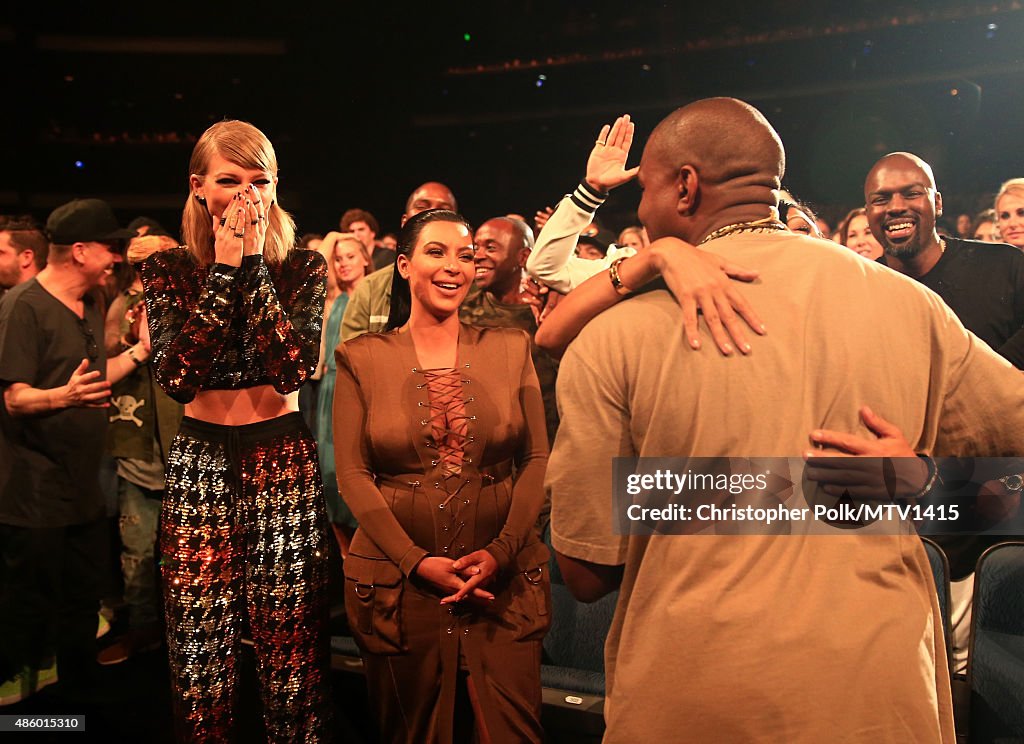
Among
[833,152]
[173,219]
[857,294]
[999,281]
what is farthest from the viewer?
[173,219]

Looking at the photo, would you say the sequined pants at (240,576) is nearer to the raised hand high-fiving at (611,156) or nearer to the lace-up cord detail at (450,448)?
the lace-up cord detail at (450,448)

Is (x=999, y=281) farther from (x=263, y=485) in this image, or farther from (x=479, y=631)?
(x=263, y=485)

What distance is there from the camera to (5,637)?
3.17 meters

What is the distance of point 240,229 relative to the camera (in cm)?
200

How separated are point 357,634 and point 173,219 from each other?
6575 millimetres

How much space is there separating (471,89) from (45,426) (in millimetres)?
4974

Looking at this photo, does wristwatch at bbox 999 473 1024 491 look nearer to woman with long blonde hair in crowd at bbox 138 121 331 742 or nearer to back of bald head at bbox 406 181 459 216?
woman with long blonde hair in crowd at bbox 138 121 331 742

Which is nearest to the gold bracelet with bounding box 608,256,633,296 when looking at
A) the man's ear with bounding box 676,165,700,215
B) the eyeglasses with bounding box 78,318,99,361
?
the man's ear with bounding box 676,165,700,215

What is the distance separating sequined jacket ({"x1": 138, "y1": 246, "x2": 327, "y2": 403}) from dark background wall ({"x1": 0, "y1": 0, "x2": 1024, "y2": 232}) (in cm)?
335

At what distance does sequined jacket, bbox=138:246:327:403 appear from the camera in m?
1.99

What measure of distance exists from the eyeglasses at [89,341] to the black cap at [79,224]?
300 mm

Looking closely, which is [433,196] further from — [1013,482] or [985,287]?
[1013,482]

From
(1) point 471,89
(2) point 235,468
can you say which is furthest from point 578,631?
(1) point 471,89

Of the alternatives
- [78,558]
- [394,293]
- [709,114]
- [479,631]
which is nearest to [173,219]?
[78,558]
